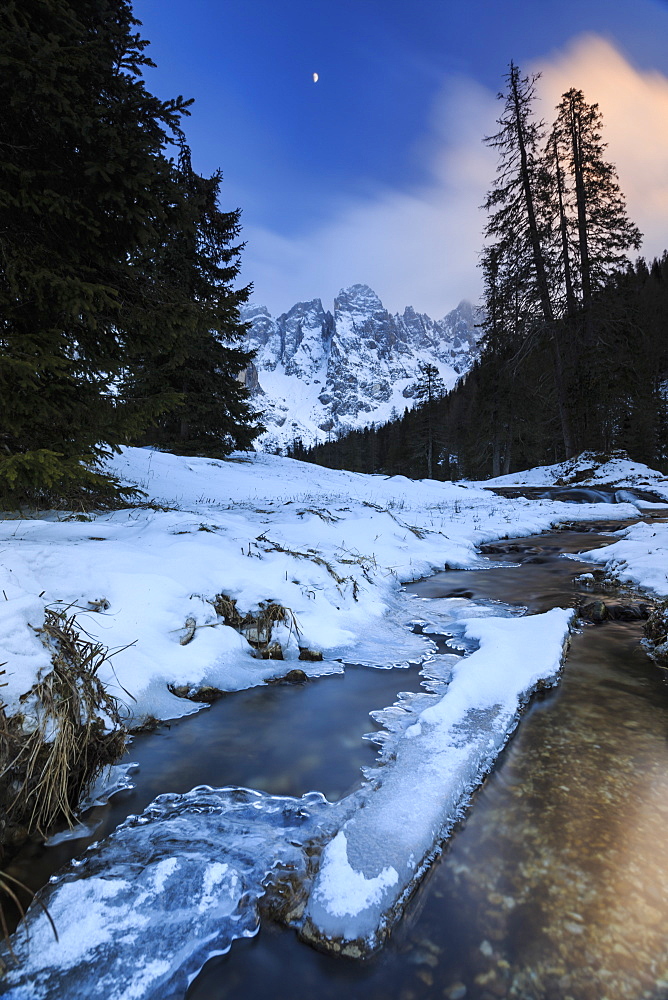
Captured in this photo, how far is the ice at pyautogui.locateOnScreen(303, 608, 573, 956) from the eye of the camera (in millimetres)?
1702

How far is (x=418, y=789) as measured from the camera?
238 cm

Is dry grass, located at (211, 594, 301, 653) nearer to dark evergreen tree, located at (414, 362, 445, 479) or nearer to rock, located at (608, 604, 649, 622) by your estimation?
rock, located at (608, 604, 649, 622)

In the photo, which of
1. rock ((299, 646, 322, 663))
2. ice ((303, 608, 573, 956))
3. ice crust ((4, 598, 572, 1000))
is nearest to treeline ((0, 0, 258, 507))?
rock ((299, 646, 322, 663))

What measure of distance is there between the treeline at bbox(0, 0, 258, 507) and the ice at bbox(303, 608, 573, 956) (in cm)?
390

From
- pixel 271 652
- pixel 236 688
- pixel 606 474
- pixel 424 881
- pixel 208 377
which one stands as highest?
pixel 208 377

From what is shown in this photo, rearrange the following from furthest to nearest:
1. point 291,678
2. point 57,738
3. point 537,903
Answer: point 291,678
point 57,738
point 537,903

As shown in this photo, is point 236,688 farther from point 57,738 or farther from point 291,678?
point 57,738

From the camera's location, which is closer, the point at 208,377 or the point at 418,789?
the point at 418,789

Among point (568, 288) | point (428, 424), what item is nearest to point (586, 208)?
point (568, 288)

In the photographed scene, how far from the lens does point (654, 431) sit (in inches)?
1271

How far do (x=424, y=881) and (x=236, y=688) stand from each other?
2.19 m

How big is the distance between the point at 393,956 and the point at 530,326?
22.0 m

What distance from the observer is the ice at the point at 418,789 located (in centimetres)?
170

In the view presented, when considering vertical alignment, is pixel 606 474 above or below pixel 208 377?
below
